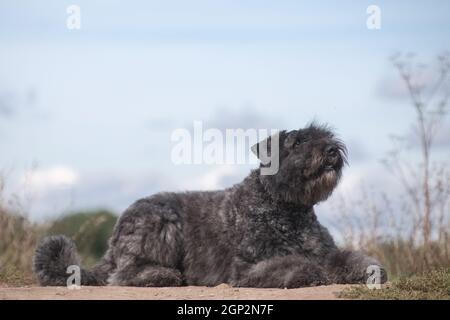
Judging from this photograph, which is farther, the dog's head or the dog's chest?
the dog's chest

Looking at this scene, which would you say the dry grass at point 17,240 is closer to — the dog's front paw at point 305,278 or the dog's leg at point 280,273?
the dog's leg at point 280,273

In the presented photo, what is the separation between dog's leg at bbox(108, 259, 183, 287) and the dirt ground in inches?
23.4

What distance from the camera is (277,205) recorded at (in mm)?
9609

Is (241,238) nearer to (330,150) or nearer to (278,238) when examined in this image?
(278,238)

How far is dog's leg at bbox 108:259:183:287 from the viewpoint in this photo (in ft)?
32.1

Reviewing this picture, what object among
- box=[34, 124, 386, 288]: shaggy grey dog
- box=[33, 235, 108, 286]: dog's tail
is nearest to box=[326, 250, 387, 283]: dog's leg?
box=[34, 124, 386, 288]: shaggy grey dog

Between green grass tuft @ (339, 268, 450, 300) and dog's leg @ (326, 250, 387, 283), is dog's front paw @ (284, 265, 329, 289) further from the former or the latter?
green grass tuft @ (339, 268, 450, 300)

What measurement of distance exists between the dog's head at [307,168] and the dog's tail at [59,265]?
2809 millimetres

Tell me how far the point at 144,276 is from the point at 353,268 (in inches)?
107
